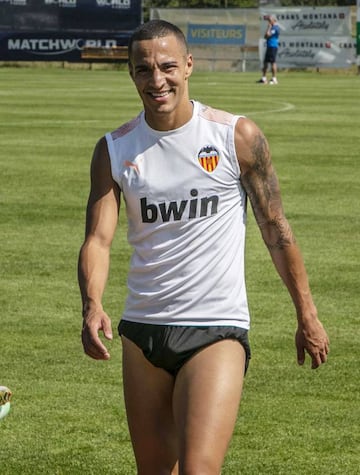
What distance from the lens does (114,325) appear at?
10602mm

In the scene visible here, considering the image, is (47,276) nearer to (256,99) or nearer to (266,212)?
(266,212)

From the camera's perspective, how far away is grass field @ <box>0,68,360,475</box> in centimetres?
754

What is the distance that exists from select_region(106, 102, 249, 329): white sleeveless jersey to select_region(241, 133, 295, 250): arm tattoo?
9cm

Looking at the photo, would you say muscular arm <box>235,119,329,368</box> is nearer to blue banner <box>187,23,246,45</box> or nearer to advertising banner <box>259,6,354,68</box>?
advertising banner <box>259,6,354,68</box>

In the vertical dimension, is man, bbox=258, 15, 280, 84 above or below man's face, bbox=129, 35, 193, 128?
below

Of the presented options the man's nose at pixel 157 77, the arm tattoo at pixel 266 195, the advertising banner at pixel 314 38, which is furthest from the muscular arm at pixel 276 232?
the advertising banner at pixel 314 38

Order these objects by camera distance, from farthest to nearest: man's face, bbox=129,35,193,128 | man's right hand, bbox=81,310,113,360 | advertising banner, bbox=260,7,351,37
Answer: advertising banner, bbox=260,7,351,37
man's face, bbox=129,35,193,128
man's right hand, bbox=81,310,113,360

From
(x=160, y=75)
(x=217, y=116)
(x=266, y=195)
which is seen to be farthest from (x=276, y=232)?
(x=160, y=75)

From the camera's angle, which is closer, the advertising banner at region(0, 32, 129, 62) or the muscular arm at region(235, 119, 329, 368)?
the muscular arm at region(235, 119, 329, 368)

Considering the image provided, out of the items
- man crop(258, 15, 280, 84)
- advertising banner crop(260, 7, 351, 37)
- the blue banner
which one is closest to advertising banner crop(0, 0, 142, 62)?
the blue banner

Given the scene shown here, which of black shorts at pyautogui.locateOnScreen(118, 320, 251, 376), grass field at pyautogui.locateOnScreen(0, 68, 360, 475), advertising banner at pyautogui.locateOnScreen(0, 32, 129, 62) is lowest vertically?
advertising banner at pyautogui.locateOnScreen(0, 32, 129, 62)

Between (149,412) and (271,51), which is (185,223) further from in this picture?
(271,51)

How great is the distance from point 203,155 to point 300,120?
75.2 feet

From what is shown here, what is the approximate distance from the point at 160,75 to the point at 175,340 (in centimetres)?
107
